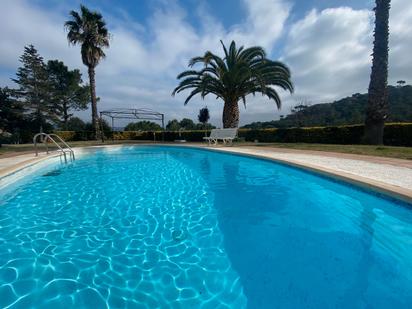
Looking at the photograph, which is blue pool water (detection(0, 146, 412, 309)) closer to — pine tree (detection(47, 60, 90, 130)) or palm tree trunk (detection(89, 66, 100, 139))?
palm tree trunk (detection(89, 66, 100, 139))

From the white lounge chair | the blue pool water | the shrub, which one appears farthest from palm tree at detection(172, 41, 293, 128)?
the shrub

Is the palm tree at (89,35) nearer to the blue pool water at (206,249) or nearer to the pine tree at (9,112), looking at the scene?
the pine tree at (9,112)

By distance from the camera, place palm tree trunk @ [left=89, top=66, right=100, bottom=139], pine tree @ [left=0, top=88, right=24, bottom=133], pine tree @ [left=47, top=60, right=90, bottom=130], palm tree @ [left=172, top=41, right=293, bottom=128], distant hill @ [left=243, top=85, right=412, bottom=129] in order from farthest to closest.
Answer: pine tree @ [left=47, top=60, right=90, bottom=130]
distant hill @ [left=243, top=85, right=412, bottom=129]
pine tree @ [left=0, top=88, right=24, bottom=133]
palm tree trunk @ [left=89, top=66, right=100, bottom=139]
palm tree @ [left=172, top=41, right=293, bottom=128]

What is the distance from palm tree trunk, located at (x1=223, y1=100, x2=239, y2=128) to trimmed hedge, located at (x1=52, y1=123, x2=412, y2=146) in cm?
231

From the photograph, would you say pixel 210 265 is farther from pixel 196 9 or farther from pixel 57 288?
pixel 196 9

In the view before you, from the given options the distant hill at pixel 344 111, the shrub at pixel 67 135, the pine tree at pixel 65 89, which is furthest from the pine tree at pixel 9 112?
the distant hill at pixel 344 111

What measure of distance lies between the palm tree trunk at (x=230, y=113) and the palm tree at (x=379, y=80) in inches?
352

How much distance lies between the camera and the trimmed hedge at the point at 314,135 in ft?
37.9

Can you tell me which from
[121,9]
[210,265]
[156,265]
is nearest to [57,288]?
[156,265]

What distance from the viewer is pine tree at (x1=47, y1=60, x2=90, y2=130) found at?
33.0 meters

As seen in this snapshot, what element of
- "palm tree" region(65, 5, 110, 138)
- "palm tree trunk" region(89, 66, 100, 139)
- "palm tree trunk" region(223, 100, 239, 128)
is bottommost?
"palm tree trunk" region(223, 100, 239, 128)

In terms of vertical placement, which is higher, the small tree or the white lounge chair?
the small tree

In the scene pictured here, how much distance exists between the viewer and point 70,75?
33.8 metres

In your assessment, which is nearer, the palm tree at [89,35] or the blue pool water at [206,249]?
the blue pool water at [206,249]
